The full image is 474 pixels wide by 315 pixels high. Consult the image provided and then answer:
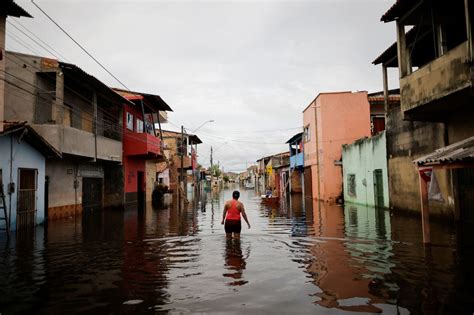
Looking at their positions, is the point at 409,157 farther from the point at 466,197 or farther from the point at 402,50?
the point at 402,50

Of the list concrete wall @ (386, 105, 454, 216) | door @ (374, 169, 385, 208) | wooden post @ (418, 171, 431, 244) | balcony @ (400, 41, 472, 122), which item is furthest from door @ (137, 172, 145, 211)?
wooden post @ (418, 171, 431, 244)

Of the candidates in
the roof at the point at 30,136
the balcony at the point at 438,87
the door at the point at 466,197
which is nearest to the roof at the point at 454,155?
the balcony at the point at 438,87

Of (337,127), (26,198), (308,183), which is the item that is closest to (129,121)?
(26,198)

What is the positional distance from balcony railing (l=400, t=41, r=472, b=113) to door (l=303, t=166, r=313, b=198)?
23346 mm

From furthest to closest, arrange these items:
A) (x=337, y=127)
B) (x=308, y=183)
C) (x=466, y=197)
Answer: (x=308, y=183), (x=337, y=127), (x=466, y=197)

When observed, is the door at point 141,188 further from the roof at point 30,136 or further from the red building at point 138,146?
the roof at point 30,136

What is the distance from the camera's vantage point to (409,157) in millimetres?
17906

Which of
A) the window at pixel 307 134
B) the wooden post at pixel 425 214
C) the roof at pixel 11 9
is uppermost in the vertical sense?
the roof at pixel 11 9

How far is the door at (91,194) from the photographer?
2377 cm

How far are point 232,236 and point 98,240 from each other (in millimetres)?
4629

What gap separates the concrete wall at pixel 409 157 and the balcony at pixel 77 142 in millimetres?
16793

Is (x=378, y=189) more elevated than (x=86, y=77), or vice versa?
(x=86, y=77)

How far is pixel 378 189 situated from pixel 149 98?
60.2 ft

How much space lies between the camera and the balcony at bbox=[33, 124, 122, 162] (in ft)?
58.7
